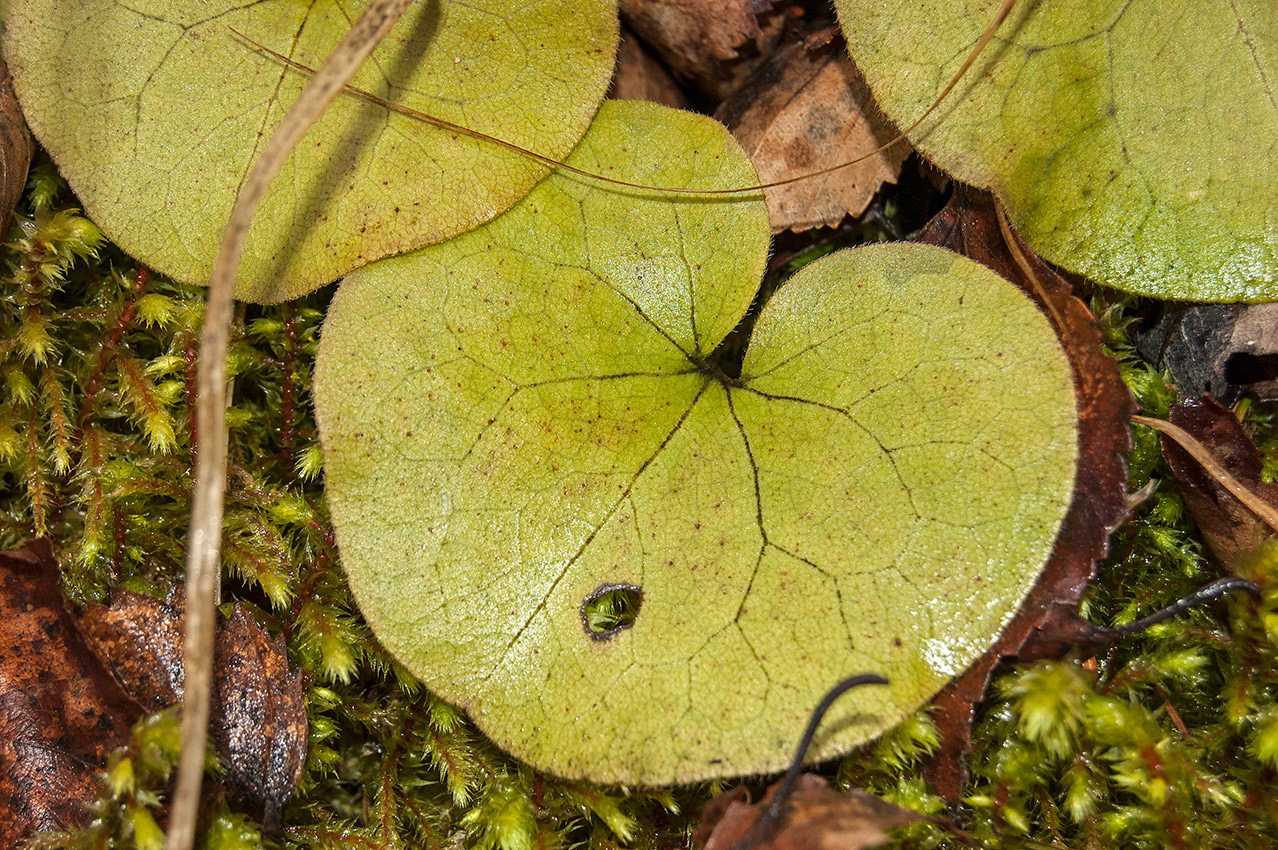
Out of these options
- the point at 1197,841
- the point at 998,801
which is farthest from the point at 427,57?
the point at 1197,841

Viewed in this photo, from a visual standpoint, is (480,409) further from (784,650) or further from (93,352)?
(93,352)

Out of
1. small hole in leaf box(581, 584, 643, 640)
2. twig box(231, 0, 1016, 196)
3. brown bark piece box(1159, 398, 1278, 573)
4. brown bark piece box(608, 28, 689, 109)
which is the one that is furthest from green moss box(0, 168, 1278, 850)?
brown bark piece box(608, 28, 689, 109)

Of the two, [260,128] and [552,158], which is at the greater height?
[552,158]

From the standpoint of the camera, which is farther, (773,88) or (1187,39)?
(773,88)

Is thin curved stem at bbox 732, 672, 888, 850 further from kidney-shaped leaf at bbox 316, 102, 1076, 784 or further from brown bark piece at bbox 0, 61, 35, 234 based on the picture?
brown bark piece at bbox 0, 61, 35, 234

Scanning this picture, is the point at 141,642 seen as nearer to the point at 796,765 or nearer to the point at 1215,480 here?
the point at 796,765

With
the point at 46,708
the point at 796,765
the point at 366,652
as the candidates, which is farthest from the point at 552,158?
the point at 46,708

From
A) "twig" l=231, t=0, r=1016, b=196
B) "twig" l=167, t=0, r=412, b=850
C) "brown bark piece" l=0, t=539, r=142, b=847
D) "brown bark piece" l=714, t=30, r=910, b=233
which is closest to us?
"twig" l=167, t=0, r=412, b=850
